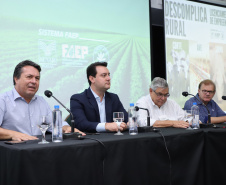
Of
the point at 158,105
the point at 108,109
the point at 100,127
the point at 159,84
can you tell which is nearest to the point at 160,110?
the point at 158,105

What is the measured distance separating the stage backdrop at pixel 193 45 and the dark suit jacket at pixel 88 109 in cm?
197

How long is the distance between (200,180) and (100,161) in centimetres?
Result: 92

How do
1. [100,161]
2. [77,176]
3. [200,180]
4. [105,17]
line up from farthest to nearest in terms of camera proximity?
1. [105,17]
2. [200,180]
3. [100,161]
4. [77,176]

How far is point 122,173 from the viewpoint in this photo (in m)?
1.87

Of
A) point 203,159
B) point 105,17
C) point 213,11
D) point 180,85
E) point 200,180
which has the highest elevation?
point 213,11

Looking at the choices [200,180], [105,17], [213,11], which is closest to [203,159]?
[200,180]

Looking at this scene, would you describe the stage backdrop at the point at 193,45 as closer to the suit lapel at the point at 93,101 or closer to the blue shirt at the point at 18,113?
the suit lapel at the point at 93,101

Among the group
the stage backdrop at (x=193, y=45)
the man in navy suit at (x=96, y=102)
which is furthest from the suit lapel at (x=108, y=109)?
the stage backdrop at (x=193, y=45)

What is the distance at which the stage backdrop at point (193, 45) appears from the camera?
4715mm

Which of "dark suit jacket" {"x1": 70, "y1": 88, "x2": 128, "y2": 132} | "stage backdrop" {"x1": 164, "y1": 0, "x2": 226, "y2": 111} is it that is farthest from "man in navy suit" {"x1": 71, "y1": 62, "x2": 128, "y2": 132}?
"stage backdrop" {"x1": 164, "y1": 0, "x2": 226, "y2": 111}

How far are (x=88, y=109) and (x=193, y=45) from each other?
2704 millimetres

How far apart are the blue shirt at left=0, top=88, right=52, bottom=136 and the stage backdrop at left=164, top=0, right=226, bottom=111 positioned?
2.70 m

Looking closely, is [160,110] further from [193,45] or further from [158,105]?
[193,45]

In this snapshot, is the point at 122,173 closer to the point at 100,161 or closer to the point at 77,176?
the point at 100,161
